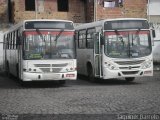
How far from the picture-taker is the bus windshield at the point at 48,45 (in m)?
19.6

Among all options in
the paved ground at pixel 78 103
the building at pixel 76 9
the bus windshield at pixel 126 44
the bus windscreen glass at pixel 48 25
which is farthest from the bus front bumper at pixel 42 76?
the building at pixel 76 9

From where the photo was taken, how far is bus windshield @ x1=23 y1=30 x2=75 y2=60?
19.6 meters

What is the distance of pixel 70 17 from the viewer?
1383 inches

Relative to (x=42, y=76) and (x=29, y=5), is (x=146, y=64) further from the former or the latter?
(x=29, y=5)

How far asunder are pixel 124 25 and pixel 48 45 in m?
3.45

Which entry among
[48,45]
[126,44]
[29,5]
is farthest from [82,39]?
[29,5]

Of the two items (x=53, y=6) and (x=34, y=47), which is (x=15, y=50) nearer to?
(x=34, y=47)

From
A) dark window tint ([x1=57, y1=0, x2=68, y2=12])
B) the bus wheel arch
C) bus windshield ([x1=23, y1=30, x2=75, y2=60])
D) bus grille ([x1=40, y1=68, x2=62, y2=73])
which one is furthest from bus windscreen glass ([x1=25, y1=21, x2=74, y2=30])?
dark window tint ([x1=57, y1=0, x2=68, y2=12])

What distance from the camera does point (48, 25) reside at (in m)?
19.9

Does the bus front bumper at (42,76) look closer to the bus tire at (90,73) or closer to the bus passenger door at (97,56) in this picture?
the bus passenger door at (97,56)

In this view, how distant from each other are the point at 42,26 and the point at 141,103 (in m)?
7.05

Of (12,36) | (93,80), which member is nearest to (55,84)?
(93,80)

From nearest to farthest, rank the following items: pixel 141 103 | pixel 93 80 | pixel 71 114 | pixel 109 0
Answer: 1. pixel 71 114
2. pixel 141 103
3. pixel 93 80
4. pixel 109 0

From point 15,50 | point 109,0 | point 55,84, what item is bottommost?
point 55,84
